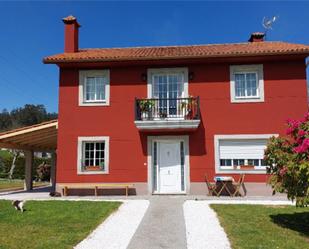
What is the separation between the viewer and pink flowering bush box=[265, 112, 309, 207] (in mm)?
7731

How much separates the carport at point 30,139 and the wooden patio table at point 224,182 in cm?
742

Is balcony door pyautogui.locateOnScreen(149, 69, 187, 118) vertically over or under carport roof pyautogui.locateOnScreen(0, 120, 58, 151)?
over

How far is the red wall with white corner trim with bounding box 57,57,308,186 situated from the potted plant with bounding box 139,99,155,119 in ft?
1.95

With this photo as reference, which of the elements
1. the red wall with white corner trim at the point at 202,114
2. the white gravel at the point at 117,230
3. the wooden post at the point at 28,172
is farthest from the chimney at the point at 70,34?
the white gravel at the point at 117,230

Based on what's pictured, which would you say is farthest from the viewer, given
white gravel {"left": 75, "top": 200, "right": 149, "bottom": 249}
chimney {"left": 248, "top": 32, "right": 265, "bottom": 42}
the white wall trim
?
chimney {"left": 248, "top": 32, "right": 265, "bottom": 42}

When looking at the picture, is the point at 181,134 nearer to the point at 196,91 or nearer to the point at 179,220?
the point at 196,91

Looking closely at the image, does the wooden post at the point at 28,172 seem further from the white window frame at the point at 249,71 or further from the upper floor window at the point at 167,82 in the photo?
the white window frame at the point at 249,71

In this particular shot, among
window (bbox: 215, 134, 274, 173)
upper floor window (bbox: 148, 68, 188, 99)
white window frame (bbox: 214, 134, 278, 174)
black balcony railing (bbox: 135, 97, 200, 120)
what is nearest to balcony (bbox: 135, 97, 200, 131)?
black balcony railing (bbox: 135, 97, 200, 120)

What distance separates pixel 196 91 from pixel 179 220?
747cm

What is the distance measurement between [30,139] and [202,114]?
895 cm

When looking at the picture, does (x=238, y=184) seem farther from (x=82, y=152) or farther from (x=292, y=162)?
(x=292, y=162)

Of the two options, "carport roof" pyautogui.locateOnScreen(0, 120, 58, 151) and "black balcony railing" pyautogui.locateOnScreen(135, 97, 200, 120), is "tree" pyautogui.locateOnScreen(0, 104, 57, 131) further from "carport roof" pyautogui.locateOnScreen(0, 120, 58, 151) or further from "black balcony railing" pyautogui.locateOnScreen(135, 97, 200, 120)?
"black balcony railing" pyautogui.locateOnScreen(135, 97, 200, 120)

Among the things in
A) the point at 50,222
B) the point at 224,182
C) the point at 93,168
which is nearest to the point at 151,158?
the point at 93,168

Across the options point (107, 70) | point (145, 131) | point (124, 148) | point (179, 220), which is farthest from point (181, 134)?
point (179, 220)
